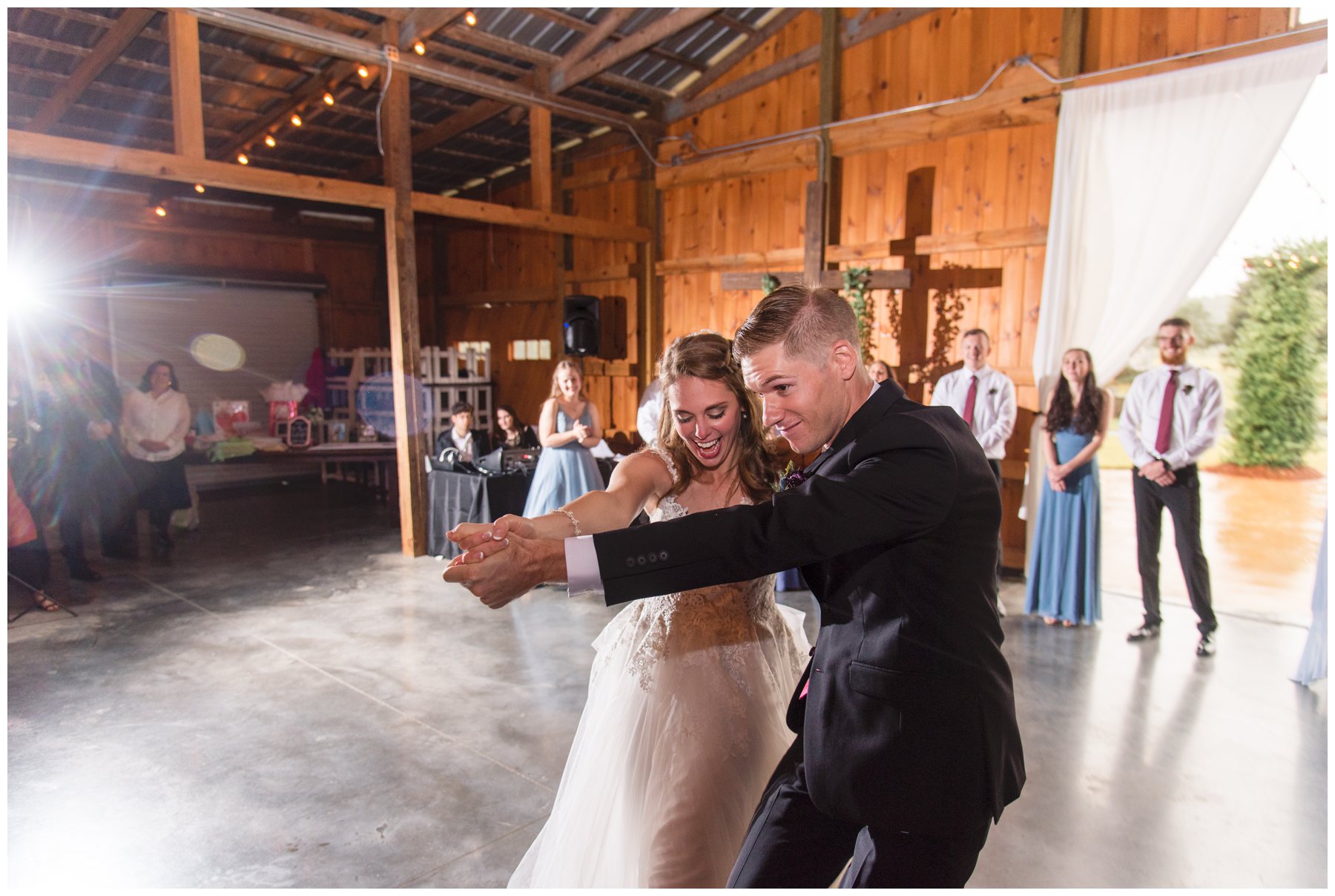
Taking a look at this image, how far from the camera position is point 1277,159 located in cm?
479

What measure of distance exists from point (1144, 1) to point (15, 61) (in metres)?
8.40

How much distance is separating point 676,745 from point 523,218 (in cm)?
616

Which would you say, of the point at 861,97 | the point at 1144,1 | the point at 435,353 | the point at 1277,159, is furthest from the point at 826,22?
the point at 435,353

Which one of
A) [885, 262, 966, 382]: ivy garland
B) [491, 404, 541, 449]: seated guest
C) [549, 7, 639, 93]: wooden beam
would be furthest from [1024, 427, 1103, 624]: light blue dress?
[549, 7, 639, 93]: wooden beam

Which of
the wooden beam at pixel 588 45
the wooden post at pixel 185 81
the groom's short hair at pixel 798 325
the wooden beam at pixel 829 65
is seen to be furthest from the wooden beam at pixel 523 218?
the groom's short hair at pixel 798 325

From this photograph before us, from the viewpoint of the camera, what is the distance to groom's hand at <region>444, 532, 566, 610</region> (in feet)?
4.12

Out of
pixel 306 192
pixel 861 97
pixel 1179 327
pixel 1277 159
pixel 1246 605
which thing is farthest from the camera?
pixel 861 97

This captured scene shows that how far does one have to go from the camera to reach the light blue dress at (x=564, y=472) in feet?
18.3

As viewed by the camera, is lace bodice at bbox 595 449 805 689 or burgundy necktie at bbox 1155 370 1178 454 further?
burgundy necktie at bbox 1155 370 1178 454

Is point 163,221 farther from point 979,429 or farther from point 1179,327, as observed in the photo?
point 1179,327

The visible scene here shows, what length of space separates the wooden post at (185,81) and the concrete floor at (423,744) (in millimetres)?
3027

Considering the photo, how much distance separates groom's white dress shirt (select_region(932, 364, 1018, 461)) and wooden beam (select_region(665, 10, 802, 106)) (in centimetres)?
392

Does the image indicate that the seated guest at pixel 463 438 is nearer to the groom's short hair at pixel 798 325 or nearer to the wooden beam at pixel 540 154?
the wooden beam at pixel 540 154

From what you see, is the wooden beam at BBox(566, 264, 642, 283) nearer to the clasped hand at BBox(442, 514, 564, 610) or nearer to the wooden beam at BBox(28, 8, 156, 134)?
the wooden beam at BBox(28, 8, 156, 134)
